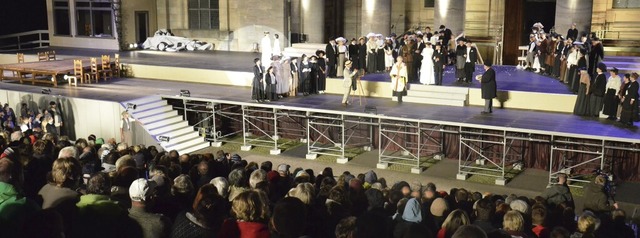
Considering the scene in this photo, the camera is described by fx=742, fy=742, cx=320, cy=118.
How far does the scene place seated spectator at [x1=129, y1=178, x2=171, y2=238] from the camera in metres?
6.71

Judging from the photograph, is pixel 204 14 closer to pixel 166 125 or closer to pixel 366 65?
pixel 366 65

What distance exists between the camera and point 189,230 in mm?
6414

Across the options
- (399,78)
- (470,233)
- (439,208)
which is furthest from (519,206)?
(399,78)

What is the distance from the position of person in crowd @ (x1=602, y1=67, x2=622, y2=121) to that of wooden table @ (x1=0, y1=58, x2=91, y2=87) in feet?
55.9

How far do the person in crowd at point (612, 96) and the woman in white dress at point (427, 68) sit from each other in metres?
5.30

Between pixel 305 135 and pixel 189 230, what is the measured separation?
14.9m

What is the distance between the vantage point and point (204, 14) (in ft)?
115

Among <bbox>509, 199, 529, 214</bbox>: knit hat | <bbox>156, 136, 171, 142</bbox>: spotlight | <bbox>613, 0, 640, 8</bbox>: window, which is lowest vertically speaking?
<bbox>156, 136, 171, 142</bbox>: spotlight

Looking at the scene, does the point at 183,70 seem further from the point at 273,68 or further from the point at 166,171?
the point at 166,171

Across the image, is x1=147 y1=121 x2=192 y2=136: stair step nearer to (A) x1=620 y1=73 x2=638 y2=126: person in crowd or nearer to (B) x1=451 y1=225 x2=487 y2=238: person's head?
(A) x1=620 y1=73 x2=638 y2=126: person in crowd

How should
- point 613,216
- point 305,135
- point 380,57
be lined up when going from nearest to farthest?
point 613,216
point 305,135
point 380,57

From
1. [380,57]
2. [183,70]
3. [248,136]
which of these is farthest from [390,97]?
[183,70]

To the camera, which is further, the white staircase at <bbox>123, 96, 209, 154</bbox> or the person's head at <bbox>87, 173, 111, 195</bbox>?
the white staircase at <bbox>123, 96, 209, 154</bbox>

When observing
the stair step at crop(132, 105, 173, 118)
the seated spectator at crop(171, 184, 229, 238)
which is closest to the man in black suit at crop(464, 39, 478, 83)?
the stair step at crop(132, 105, 173, 118)
